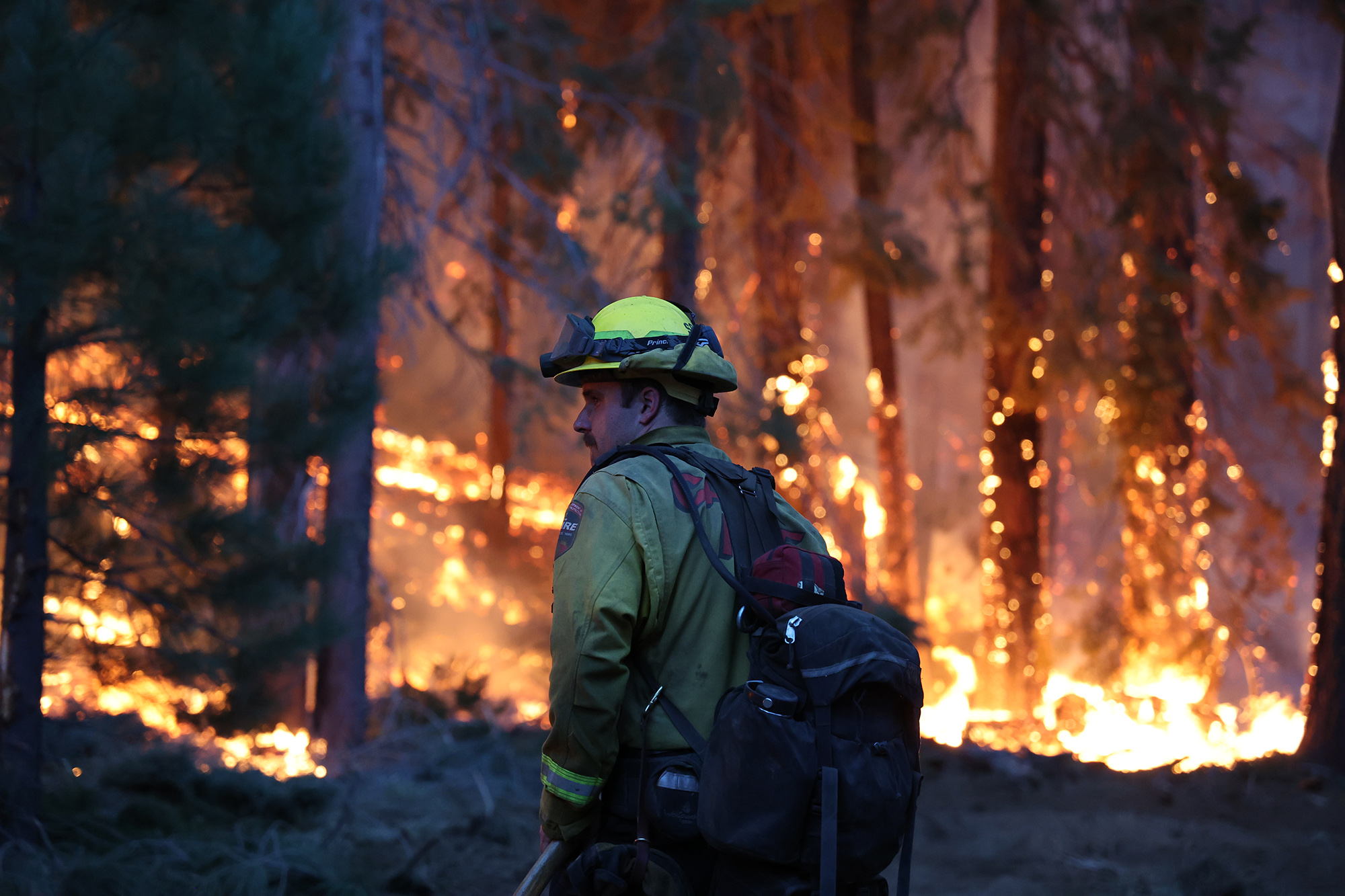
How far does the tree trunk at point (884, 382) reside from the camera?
11469mm

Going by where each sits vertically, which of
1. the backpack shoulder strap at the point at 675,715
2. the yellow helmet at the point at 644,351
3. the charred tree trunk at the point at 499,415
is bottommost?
the backpack shoulder strap at the point at 675,715

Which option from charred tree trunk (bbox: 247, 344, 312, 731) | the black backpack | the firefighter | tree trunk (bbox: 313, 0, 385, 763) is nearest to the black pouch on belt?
the firefighter

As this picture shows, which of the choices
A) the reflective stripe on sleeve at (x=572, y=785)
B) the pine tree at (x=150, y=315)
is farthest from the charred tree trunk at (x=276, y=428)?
the reflective stripe on sleeve at (x=572, y=785)

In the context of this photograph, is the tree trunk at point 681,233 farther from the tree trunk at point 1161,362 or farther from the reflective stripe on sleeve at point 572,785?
the reflective stripe on sleeve at point 572,785

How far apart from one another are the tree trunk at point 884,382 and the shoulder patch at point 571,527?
9284 millimetres

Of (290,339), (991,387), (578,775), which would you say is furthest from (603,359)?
(991,387)

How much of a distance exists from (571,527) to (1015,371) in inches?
369

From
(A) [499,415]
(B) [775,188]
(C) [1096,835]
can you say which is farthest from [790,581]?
(A) [499,415]

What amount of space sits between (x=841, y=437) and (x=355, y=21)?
11078 mm

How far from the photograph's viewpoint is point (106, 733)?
555 centimetres

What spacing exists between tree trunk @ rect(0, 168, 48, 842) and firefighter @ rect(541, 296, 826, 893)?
2843mm

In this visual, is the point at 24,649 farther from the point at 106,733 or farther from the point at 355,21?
the point at 355,21

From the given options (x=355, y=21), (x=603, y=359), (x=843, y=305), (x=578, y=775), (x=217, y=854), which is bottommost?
(x=217, y=854)

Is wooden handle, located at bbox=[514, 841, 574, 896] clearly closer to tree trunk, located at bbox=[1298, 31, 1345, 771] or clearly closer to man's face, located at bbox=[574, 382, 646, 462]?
man's face, located at bbox=[574, 382, 646, 462]
